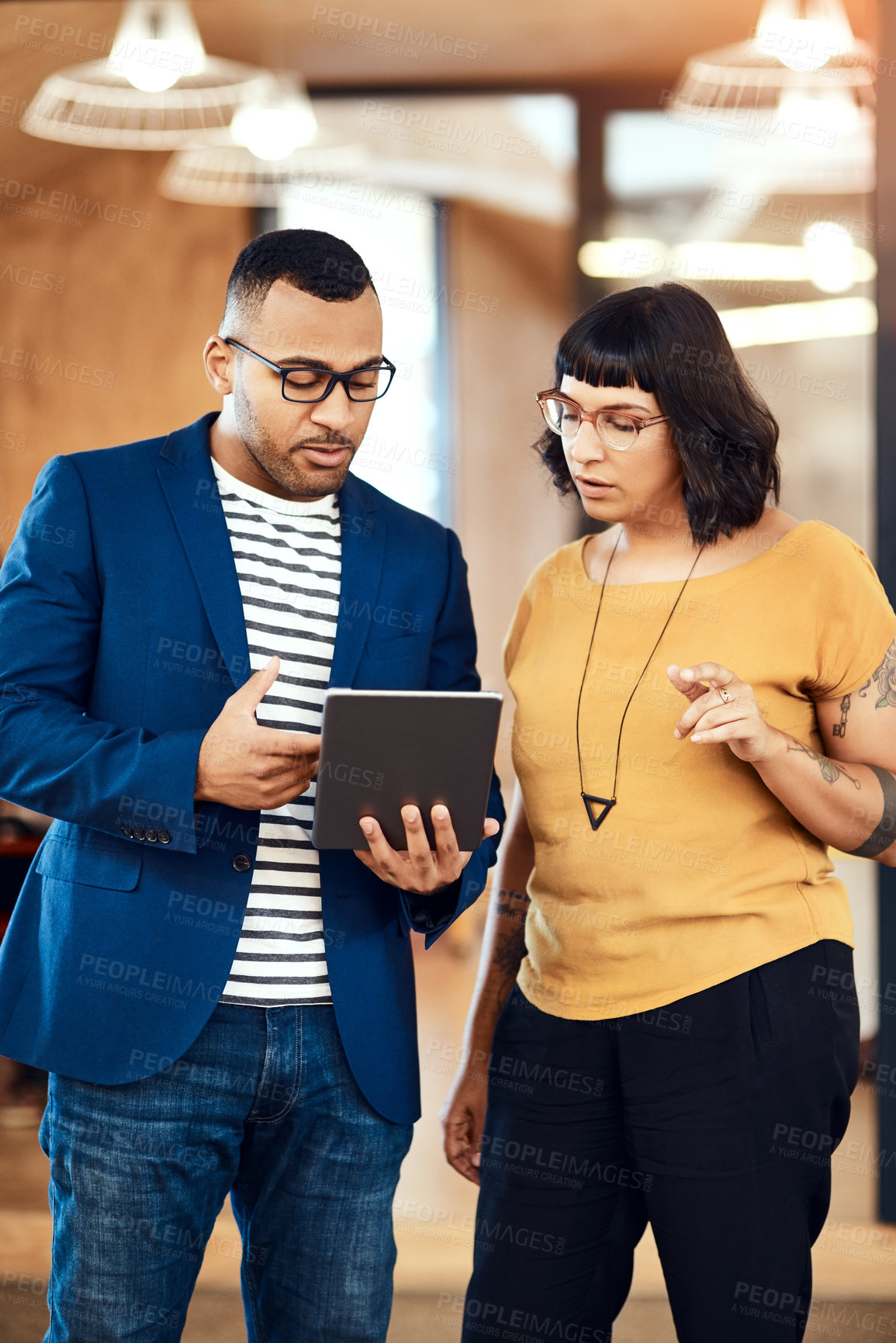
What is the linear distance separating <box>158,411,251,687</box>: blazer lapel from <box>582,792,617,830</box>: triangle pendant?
441 millimetres

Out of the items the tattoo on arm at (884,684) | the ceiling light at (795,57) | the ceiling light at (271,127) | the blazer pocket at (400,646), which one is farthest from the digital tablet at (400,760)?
the ceiling light at (271,127)

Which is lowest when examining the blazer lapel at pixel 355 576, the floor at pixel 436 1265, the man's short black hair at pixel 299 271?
the floor at pixel 436 1265

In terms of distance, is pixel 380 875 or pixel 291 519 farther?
pixel 291 519

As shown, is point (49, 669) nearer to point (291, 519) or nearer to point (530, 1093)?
point (291, 519)

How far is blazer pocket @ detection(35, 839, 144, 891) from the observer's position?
1.49 m

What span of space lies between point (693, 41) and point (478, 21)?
2.74 feet

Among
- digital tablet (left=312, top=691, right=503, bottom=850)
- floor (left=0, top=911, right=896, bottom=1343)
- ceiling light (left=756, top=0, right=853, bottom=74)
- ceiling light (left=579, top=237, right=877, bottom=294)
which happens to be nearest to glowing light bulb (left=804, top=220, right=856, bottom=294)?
ceiling light (left=579, top=237, right=877, bottom=294)

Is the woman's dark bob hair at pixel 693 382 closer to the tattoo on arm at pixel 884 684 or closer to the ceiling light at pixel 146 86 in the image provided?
the tattoo on arm at pixel 884 684

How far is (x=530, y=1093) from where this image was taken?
156cm

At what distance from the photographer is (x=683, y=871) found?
1488 mm

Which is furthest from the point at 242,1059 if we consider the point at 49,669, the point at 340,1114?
the point at 49,669

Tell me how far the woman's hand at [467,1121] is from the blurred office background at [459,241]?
107 cm

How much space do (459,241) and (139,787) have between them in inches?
211

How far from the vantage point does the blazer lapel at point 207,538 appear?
151 cm
